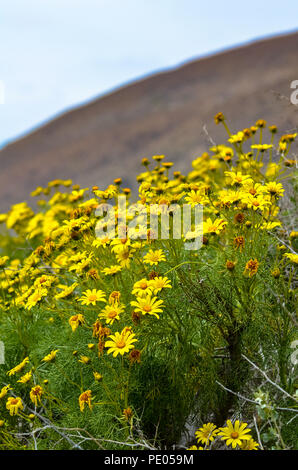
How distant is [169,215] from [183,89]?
689 inches

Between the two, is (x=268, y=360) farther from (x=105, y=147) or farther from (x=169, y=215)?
(x=105, y=147)

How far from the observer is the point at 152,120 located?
58.8 feet

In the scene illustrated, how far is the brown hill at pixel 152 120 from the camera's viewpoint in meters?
15.1

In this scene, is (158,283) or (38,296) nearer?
(158,283)

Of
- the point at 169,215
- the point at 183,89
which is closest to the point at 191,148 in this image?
the point at 183,89

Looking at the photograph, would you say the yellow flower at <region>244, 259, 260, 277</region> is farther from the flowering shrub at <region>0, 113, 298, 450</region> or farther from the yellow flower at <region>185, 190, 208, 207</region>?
the yellow flower at <region>185, 190, 208, 207</region>

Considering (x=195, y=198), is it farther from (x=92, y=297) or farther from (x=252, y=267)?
(x=92, y=297)

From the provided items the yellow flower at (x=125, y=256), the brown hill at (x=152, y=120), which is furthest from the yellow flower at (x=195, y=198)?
the brown hill at (x=152, y=120)

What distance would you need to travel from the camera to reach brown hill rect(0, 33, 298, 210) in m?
15.1

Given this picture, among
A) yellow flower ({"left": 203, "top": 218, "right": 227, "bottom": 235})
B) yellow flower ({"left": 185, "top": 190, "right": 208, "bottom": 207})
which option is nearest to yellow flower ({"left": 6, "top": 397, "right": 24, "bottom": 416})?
yellow flower ({"left": 203, "top": 218, "right": 227, "bottom": 235})

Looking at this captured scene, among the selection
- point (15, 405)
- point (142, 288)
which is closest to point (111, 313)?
point (142, 288)

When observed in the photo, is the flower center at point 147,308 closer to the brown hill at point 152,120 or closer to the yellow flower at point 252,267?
the yellow flower at point 252,267
